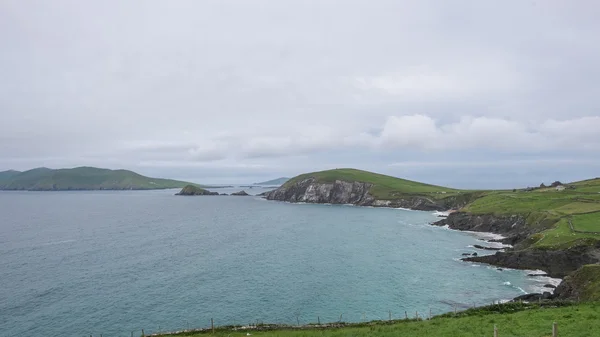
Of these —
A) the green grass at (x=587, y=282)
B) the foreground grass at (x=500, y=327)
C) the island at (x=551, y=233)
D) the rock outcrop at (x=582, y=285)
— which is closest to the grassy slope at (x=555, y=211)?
the island at (x=551, y=233)

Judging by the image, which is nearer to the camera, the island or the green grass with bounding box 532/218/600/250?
the island

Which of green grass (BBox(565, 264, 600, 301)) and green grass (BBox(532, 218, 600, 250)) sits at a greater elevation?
green grass (BBox(532, 218, 600, 250))

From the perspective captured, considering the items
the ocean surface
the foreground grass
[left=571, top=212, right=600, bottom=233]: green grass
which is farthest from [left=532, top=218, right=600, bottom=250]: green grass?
the foreground grass

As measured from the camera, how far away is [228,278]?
257 ft

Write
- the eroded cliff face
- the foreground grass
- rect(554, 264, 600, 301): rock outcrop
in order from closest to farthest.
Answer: the foreground grass
rect(554, 264, 600, 301): rock outcrop
the eroded cliff face

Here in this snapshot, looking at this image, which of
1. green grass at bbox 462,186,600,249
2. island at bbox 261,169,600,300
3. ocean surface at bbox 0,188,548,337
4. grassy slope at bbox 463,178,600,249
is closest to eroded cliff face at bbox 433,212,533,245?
island at bbox 261,169,600,300

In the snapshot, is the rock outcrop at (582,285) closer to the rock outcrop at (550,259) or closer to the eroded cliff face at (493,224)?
the rock outcrop at (550,259)

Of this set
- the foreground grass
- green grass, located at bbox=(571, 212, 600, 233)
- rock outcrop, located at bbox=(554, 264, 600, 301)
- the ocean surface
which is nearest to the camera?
the foreground grass

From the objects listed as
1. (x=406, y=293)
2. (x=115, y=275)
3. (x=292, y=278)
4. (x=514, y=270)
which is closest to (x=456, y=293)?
(x=406, y=293)

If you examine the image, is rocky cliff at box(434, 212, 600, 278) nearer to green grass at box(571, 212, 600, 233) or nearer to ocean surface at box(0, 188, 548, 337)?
ocean surface at box(0, 188, 548, 337)

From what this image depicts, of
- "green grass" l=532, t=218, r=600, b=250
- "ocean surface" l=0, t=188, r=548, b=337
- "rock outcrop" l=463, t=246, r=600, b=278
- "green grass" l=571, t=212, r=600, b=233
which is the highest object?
"green grass" l=571, t=212, r=600, b=233

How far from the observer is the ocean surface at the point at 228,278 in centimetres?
5750

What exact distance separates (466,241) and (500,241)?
10.0 meters

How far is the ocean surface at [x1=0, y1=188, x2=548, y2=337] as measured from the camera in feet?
189
